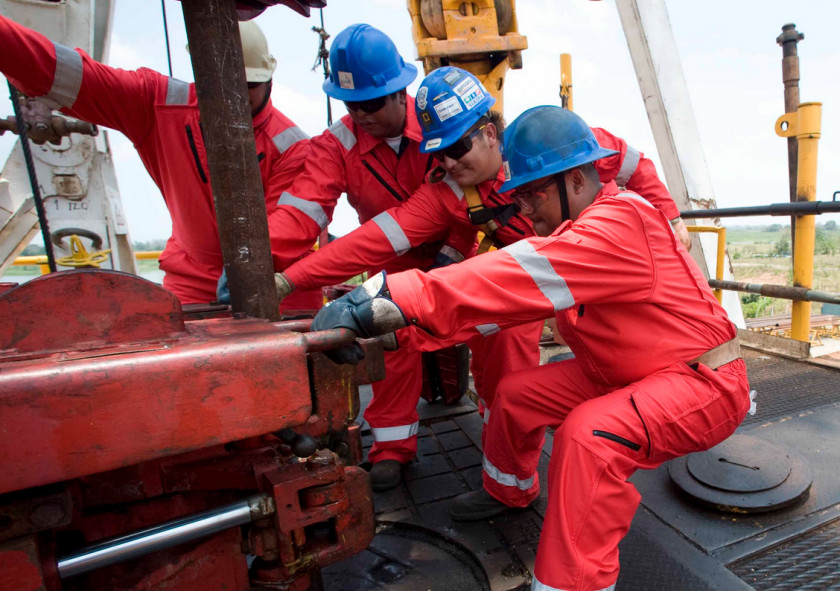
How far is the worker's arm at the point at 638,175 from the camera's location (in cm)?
269

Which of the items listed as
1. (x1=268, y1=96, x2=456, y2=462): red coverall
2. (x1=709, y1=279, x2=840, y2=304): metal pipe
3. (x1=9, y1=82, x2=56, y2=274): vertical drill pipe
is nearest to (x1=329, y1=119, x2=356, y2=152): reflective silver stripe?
(x1=268, y1=96, x2=456, y2=462): red coverall

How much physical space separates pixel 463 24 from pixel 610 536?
2959 mm

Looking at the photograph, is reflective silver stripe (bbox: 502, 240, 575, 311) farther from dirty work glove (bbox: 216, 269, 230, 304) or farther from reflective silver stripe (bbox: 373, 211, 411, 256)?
dirty work glove (bbox: 216, 269, 230, 304)

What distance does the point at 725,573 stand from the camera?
1592 millimetres

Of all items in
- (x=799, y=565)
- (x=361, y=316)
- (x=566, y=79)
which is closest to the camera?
(x=361, y=316)

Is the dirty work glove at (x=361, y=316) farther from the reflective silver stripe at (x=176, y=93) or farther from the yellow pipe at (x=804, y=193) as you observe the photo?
the yellow pipe at (x=804, y=193)

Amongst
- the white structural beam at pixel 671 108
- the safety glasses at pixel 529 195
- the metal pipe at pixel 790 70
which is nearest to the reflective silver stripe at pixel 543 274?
the safety glasses at pixel 529 195

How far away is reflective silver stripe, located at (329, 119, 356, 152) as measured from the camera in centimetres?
266

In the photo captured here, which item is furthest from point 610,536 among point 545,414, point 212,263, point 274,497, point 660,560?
point 212,263

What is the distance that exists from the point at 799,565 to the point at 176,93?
3056 mm

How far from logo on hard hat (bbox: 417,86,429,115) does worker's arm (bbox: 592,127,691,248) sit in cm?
98

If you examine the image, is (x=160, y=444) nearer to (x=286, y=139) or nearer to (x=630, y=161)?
(x=286, y=139)

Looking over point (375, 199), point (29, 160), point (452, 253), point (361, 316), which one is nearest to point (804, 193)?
point (452, 253)

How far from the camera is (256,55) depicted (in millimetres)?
2367
